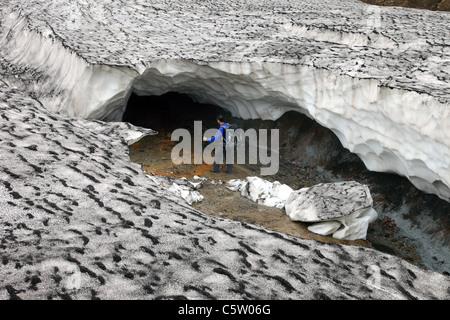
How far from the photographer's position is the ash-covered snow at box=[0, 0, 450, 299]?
10.1ft

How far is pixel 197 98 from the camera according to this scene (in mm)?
9797

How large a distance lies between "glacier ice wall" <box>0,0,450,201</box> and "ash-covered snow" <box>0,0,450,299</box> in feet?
0.09

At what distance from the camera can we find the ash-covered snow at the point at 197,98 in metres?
3.08

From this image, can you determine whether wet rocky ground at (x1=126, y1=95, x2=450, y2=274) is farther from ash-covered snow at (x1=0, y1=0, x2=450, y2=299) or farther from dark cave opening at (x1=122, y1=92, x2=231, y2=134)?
ash-covered snow at (x1=0, y1=0, x2=450, y2=299)

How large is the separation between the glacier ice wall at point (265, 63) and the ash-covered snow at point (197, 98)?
1.1 inches

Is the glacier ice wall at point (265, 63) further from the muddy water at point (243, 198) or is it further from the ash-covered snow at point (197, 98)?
the muddy water at point (243, 198)

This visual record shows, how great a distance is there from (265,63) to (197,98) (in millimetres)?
3184

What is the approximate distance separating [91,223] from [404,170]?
4.27m

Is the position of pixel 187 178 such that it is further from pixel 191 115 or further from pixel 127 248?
pixel 127 248

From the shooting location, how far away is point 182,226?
3.69 metres

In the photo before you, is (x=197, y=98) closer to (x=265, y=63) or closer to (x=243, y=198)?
(x=265, y=63)

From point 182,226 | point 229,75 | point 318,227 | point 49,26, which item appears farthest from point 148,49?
point 182,226

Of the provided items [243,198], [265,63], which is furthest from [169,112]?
[243,198]
